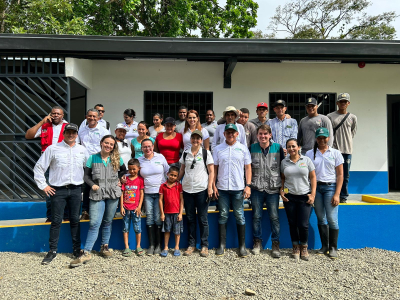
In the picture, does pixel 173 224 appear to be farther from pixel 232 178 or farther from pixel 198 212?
pixel 232 178

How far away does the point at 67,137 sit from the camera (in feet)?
13.5

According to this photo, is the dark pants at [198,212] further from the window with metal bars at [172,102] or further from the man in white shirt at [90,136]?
the window with metal bars at [172,102]

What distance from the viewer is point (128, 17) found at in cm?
1728

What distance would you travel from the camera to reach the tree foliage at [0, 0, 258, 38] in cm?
1359

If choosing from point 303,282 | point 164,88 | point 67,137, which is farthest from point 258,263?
point 164,88

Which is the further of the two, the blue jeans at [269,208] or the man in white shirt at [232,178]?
the blue jeans at [269,208]

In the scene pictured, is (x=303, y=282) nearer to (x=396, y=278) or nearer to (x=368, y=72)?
(x=396, y=278)

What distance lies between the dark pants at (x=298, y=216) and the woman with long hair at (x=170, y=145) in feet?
5.66

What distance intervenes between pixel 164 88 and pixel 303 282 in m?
5.21

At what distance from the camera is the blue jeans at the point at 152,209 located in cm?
439

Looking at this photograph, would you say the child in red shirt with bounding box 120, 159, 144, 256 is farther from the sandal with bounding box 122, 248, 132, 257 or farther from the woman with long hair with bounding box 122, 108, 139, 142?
the woman with long hair with bounding box 122, 108, 139, 142

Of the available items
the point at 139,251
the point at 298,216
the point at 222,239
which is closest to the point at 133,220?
the point at 139,251

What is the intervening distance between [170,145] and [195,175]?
662 mm

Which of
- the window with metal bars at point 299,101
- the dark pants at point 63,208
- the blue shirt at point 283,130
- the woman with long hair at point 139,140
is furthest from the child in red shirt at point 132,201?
the window with metal bars at point 299,101
